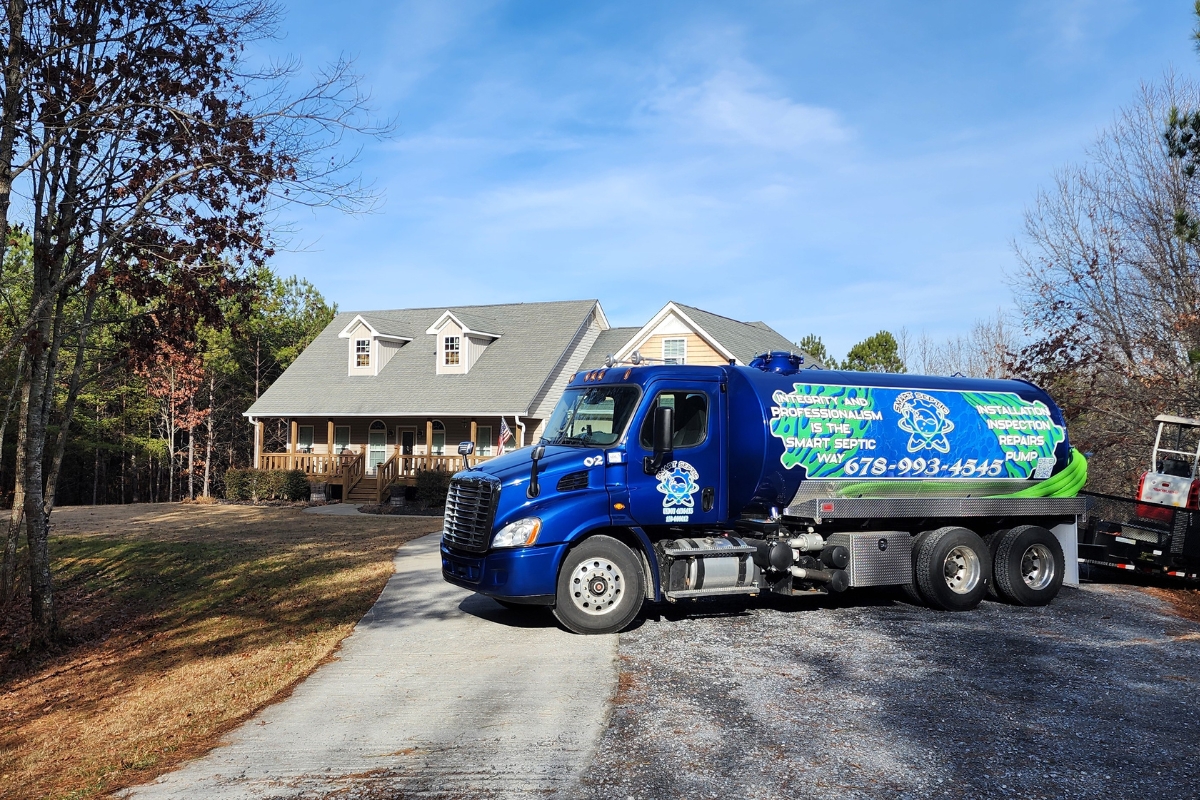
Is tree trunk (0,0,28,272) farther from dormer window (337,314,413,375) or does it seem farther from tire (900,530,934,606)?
dormer window (337,314,413,375)

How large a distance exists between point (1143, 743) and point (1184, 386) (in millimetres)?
15226

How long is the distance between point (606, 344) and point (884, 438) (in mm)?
24241

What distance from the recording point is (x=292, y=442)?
34.2m

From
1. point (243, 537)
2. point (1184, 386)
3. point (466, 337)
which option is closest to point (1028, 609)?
point (1184, 386)

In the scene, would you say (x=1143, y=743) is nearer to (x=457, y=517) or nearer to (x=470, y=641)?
(x=470, y=641)

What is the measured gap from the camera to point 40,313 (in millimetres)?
11242

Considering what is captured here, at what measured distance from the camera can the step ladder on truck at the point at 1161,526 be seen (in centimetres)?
1280

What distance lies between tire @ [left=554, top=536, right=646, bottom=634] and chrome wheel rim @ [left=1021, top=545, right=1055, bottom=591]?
564cm

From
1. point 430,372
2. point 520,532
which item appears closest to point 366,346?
point 430,372

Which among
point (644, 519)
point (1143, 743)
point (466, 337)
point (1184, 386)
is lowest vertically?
point (1143, 743)

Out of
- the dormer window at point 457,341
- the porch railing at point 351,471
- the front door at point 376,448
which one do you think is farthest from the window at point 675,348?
the porch railing at point 351,471

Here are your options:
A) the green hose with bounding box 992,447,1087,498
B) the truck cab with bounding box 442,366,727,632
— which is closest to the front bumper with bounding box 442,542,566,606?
the truck cab with bounding box 442,366,727,632

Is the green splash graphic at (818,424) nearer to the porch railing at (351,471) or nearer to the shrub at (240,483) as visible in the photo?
the porch railing at (351,471)

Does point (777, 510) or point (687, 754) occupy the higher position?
point (777, 510)
